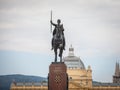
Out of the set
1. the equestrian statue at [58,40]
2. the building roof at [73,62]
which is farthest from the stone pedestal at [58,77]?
the building roof at [73,62]

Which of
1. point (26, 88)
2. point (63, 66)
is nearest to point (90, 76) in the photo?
point (26, 88)

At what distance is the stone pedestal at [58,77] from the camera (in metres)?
43.0

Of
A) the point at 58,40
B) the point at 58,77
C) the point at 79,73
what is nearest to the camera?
the point at 58,77

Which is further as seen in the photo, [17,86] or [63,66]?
[17,86]

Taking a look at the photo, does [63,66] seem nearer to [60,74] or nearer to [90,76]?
[60,74]

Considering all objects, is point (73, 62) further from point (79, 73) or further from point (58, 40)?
point (58, 40)

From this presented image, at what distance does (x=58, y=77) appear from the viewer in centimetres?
4306

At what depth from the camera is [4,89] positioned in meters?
132

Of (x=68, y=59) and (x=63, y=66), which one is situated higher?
(x=68, y=59)

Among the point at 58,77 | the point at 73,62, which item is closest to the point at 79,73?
the point at 73,62

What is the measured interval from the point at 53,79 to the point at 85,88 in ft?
308

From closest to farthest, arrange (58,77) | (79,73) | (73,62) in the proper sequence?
(58,77), (79,73), (73,62)

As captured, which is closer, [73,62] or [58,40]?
[58,40]

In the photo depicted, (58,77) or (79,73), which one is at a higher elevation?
(79,73)
